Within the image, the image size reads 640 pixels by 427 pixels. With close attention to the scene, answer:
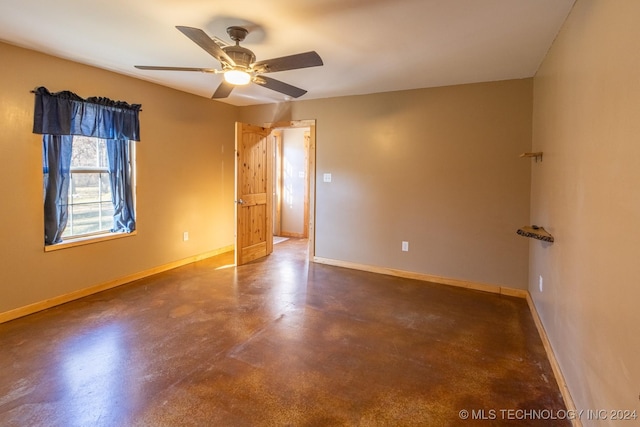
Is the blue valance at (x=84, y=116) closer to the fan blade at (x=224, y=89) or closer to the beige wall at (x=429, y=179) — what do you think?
the fan blade at (x=224, y=89)

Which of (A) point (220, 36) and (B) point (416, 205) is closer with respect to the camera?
(A) point (220, 36)

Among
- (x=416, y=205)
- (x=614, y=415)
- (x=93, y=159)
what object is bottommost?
(x=614, y=415)

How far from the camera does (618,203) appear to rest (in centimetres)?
139

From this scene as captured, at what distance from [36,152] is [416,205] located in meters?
4.08

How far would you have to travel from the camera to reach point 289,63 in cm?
242

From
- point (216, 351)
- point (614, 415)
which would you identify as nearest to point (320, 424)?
point (216, 351)

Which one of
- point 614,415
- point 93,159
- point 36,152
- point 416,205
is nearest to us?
point 614,415

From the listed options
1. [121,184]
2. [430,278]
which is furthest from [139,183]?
[430,278]

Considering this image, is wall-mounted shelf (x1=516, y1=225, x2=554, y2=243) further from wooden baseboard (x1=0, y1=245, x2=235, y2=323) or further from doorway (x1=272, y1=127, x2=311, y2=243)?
doorway (x1=272, y1=127, x2=311, y2=243)

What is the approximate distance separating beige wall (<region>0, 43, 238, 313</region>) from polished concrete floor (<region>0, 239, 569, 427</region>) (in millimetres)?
375

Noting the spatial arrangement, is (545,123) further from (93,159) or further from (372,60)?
(93,159)

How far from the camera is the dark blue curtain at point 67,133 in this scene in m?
3.23

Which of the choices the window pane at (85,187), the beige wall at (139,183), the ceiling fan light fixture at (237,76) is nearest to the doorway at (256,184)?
the beige wall at (139,183)

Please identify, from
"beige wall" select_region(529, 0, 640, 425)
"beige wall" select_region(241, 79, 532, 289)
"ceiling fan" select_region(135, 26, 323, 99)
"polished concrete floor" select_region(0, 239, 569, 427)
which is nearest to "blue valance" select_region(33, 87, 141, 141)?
"ceiling fan" select_region(135, 26, 323, 99)
